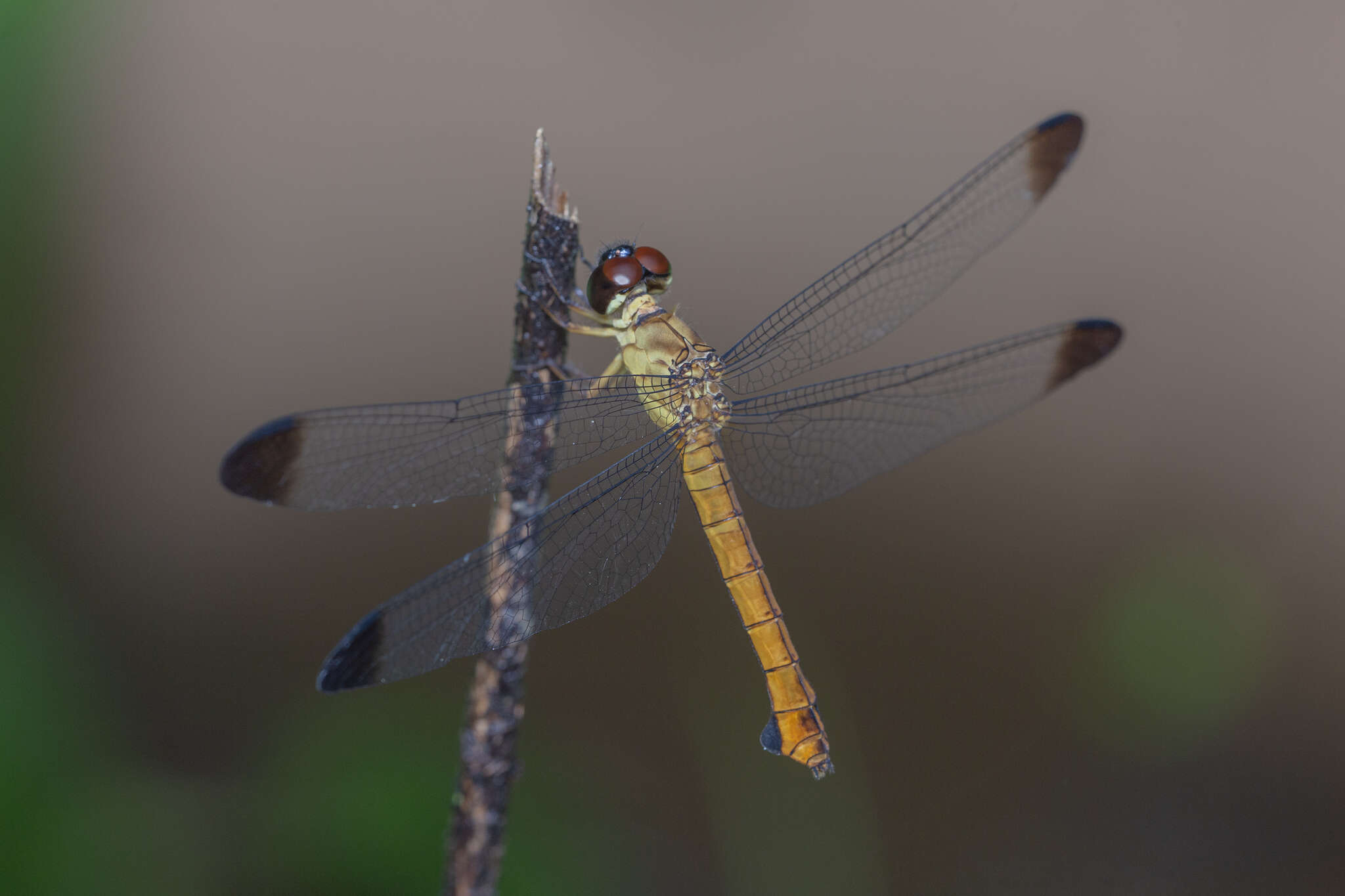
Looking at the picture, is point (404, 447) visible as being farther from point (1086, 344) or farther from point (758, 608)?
point (1086, 344)

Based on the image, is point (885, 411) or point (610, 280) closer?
point (610, 280)

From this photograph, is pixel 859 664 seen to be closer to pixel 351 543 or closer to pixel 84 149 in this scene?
pixel 351 543

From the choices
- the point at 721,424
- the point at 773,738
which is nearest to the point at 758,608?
the point at 773,738

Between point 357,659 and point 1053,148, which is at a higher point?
point 1053,148

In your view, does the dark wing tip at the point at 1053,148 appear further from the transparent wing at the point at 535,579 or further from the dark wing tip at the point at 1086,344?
the transparent wing at the point at 535,579

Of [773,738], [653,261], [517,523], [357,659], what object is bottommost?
[773,738]

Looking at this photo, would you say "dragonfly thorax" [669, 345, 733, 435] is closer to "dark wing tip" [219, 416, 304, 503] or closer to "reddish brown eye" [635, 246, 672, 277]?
"reddish brown eye" [635, 246, 672, 277]

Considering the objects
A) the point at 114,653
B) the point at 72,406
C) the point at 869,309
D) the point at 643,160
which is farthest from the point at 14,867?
the point at 643,160

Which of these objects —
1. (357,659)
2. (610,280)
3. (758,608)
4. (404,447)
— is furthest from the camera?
(758,608)
